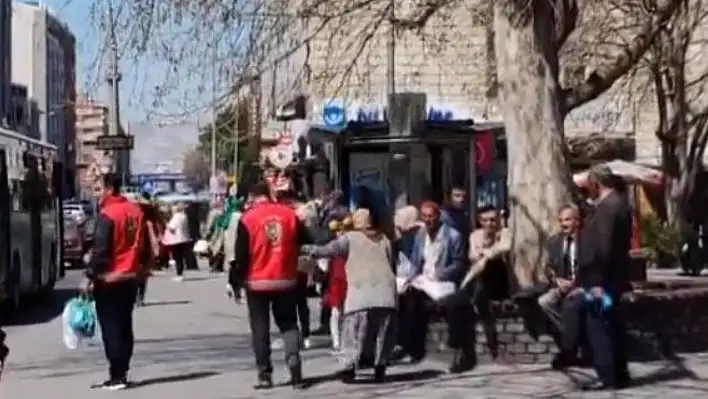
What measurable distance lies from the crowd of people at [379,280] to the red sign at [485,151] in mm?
12779

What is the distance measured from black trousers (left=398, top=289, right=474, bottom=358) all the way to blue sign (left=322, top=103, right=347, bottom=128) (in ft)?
45.4

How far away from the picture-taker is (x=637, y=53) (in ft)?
59.5

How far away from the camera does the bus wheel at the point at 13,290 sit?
24.7m

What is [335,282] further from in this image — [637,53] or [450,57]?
[450,57]

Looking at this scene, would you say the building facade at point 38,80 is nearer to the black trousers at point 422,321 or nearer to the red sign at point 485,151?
the red sign at point 485,151

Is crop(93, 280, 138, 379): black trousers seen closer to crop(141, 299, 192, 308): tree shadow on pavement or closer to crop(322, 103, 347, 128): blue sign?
crop(141, 299, 192, 308): tree shadow on pavement

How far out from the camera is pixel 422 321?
53.5 feet

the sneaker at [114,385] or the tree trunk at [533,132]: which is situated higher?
the tree trunk at [533,132]

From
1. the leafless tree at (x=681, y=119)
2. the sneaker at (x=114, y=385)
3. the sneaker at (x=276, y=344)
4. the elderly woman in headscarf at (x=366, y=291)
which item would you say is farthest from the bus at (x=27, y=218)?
the leafless tree at (x=681, y=119)

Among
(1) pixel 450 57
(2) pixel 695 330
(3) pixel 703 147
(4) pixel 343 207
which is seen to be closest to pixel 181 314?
(4) pixel 343 207

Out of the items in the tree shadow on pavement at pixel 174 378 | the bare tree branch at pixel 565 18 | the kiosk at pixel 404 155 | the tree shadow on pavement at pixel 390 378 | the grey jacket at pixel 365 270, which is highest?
the bare tree branch at pixel 565 18

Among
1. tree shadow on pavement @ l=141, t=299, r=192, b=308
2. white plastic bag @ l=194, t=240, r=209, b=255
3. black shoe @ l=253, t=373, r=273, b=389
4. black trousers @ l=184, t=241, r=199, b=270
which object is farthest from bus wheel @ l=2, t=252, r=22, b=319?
white plastic bag @ l=194, t=240, r=209, b=255

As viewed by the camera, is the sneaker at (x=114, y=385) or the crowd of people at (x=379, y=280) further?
the sneaker at (x=114, y=385)

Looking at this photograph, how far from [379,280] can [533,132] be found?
3110 mm
